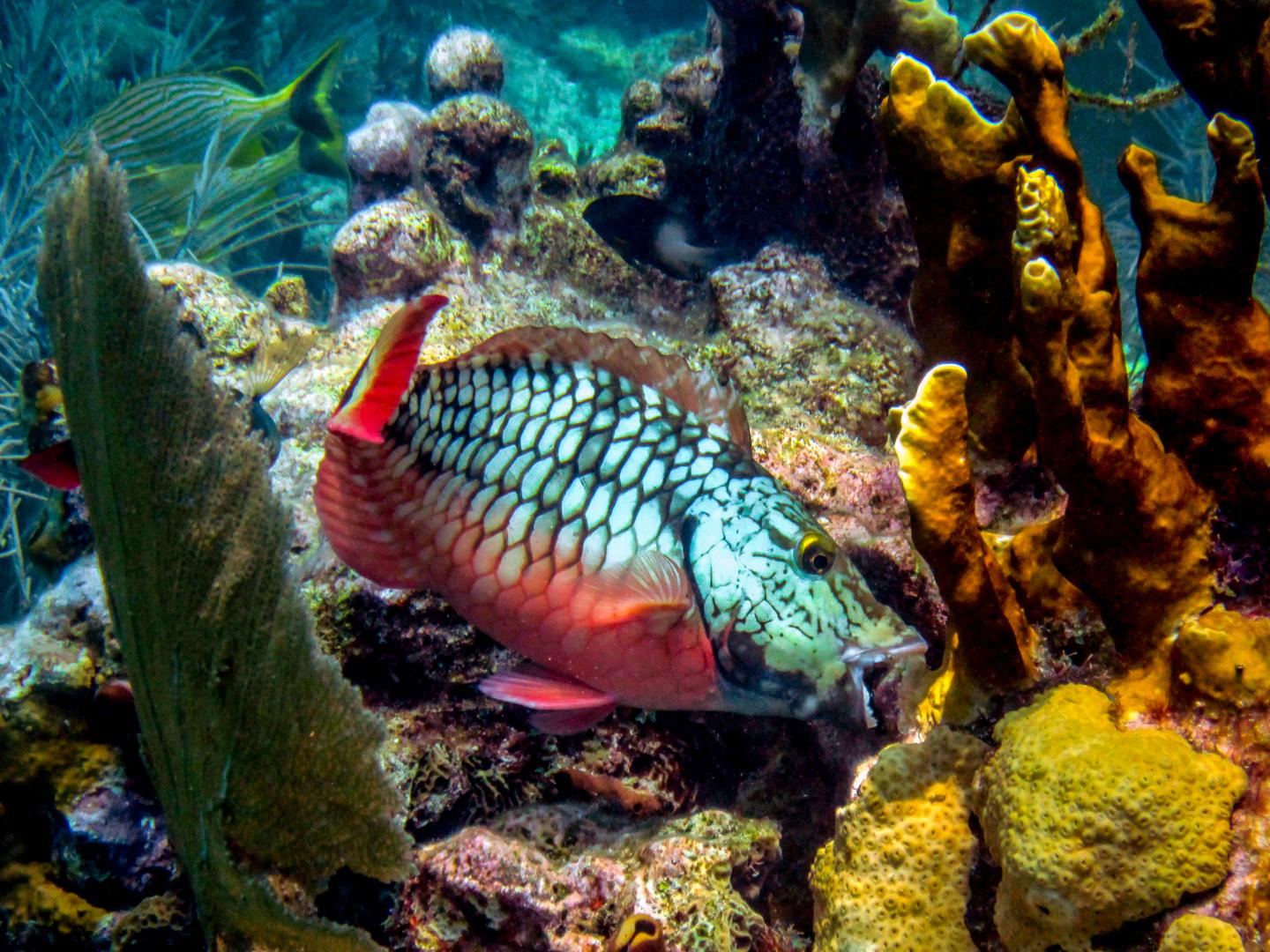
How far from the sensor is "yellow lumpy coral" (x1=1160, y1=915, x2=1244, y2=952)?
4.57ft

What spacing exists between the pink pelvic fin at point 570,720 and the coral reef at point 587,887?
0.37 meters

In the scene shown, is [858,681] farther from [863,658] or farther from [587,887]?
[587,887]

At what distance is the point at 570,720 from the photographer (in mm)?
2344

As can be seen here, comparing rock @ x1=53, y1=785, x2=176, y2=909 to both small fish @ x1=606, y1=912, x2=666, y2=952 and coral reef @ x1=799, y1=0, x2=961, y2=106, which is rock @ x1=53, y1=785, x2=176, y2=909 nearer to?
small fish @ x1=606, y1=912, x2=666, y2=952

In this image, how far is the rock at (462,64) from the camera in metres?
7.03

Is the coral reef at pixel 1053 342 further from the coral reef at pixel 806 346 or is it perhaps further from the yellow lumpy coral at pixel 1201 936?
the coral reef at pixel 806 346

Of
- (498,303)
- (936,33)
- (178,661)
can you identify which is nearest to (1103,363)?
(178,661)

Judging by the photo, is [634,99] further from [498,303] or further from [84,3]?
[84,3]

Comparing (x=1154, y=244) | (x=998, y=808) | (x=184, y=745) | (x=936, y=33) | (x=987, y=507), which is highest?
(x=936, y=33)

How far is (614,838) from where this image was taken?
245 centimetres

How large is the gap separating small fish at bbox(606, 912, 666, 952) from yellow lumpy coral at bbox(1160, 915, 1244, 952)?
3.71 feet

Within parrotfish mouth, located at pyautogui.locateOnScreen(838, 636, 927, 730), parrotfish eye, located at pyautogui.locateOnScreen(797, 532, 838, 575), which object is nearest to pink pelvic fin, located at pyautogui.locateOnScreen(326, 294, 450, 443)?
parrotfish eye, located at pyautogui.locateOnScreen(797, 532, 838, 575)

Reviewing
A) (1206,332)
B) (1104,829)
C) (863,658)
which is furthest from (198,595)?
(1206,332)

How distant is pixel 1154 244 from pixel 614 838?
2310 mm
